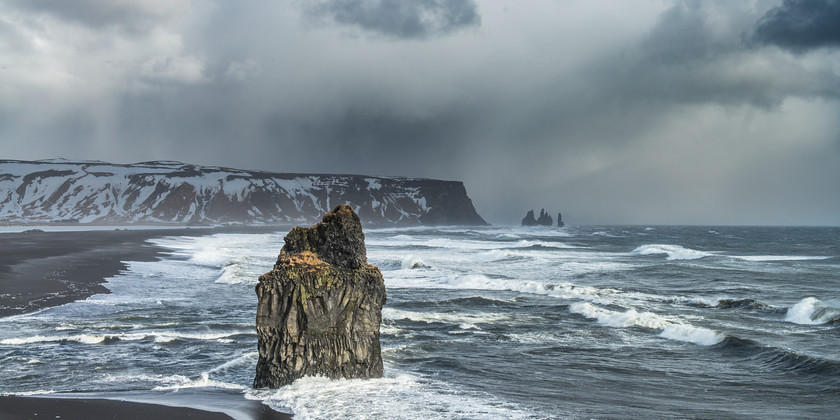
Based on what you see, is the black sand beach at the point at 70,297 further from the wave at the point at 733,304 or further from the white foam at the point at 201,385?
the wave at the point at 733,304

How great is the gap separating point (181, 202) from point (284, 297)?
192m

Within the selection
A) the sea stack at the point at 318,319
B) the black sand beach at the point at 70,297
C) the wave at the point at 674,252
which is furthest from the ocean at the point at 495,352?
the wave at the point at 674,252

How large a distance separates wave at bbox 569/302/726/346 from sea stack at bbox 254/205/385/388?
10.2 metres

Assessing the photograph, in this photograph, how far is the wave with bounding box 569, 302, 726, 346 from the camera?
1694cm

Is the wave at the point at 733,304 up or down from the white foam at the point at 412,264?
up

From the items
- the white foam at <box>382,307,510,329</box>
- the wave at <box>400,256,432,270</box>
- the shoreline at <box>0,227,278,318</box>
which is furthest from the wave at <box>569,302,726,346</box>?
the shoreline at <box>0,227,278,318</box>

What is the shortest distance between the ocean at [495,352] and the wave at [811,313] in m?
0.09

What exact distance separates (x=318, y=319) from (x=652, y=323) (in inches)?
497

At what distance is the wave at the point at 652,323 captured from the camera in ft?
55.6

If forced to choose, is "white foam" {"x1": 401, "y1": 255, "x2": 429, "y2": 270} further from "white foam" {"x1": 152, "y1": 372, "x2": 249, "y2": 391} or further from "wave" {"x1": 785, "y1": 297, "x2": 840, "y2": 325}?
"white foam" {"x1": 152, "y1": 372, "x2": 249, "y2": 391}

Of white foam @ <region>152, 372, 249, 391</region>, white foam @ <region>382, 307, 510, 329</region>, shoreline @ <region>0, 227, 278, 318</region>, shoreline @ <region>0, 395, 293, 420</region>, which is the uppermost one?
shoreline @ <region>0, 395, 293, 420</region>

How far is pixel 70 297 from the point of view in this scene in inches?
886

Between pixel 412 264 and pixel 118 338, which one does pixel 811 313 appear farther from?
pixel 412 264

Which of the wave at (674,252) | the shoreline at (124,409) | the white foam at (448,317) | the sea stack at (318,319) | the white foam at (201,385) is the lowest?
the white foam at (448,317)
